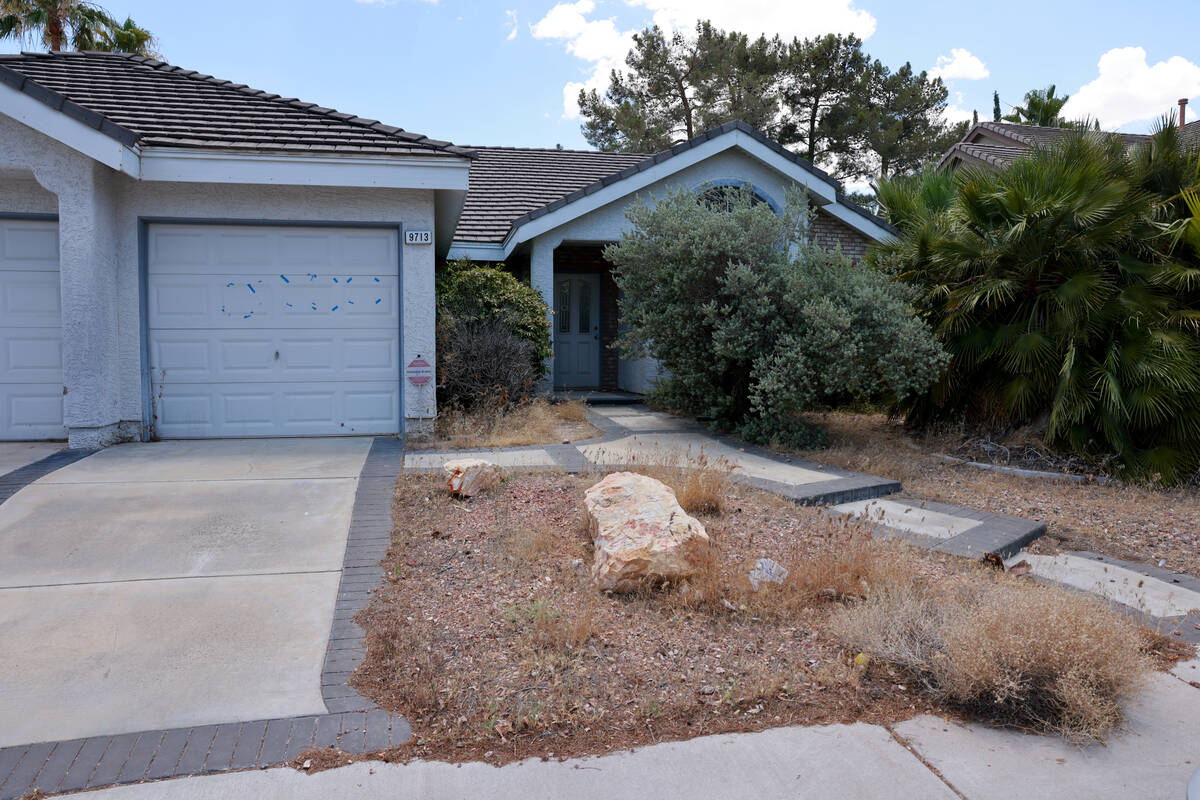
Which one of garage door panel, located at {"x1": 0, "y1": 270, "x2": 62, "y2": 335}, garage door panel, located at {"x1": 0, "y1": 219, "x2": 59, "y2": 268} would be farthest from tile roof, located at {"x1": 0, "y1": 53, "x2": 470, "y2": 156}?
garage door panel, located at {"x1": 0, "y1": 270, "x2": 62, "y2": 335}

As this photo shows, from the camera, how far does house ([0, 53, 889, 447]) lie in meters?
7.90

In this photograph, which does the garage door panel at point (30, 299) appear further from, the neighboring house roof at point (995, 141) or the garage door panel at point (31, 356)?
the neighboring house roof at point (995, 141)

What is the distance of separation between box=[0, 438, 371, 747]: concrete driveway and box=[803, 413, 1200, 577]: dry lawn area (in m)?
5.26

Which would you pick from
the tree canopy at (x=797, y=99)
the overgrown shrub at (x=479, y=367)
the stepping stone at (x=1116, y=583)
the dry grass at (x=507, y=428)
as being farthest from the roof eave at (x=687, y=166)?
the tree canopy at (x=797, y=99)

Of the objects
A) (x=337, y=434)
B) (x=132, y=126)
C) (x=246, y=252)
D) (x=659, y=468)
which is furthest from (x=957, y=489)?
(x=132, y=126)

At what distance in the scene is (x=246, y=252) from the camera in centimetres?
874

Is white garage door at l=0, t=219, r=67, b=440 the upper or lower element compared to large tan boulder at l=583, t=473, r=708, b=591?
upper

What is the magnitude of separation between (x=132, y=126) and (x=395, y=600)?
21.8 feet

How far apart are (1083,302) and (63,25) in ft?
80.0

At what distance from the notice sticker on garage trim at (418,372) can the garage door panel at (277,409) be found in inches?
14.0

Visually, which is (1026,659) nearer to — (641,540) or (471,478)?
(641,540)

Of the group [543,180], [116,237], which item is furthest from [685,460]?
[543,180]

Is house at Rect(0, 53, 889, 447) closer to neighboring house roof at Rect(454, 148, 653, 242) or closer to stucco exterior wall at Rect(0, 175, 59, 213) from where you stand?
stucco exterior wall at Rect(0, 175, 59, 213)

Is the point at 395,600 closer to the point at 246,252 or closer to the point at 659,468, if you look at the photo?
the point at 659,468
